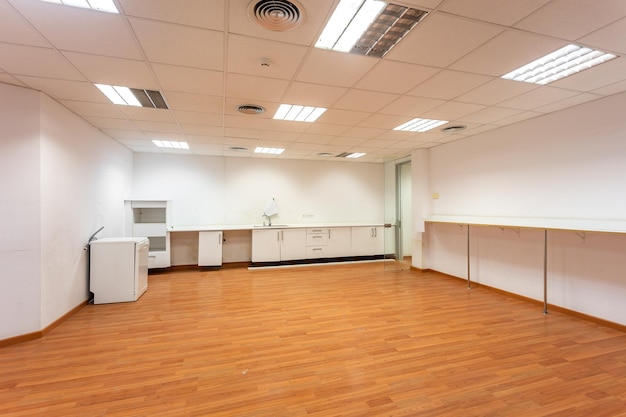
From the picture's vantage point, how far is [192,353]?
268cm

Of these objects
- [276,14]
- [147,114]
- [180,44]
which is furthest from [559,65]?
[147,114]

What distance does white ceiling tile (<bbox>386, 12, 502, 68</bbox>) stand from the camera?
195 cm

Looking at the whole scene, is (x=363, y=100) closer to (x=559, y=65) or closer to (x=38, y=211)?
(x=559, y=65)

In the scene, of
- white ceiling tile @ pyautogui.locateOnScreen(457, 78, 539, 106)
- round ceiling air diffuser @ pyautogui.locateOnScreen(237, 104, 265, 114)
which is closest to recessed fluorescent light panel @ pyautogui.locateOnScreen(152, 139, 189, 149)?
round ceiling air diffuser @ pyautogui.locateOnScreen(237, 104, 265, 114)

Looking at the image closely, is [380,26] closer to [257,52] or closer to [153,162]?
[257,52]

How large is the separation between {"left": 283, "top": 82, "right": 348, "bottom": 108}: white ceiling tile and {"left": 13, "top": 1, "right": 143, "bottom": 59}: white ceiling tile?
4.74ft

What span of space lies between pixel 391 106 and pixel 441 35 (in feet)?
4.76

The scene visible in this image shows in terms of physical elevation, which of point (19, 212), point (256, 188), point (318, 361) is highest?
point (256, 188)

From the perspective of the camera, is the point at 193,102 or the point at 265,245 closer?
the point at 193,102

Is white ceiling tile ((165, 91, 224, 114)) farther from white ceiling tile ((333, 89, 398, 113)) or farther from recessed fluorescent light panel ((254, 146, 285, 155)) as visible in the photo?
recessed fluorescent light panel ((254, 146, 285, 155))

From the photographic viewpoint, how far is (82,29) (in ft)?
6.52

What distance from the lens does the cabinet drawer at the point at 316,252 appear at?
6.91 metres

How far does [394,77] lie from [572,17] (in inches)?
50.4

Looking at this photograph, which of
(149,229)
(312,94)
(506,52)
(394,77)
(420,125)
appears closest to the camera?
(506,52)
